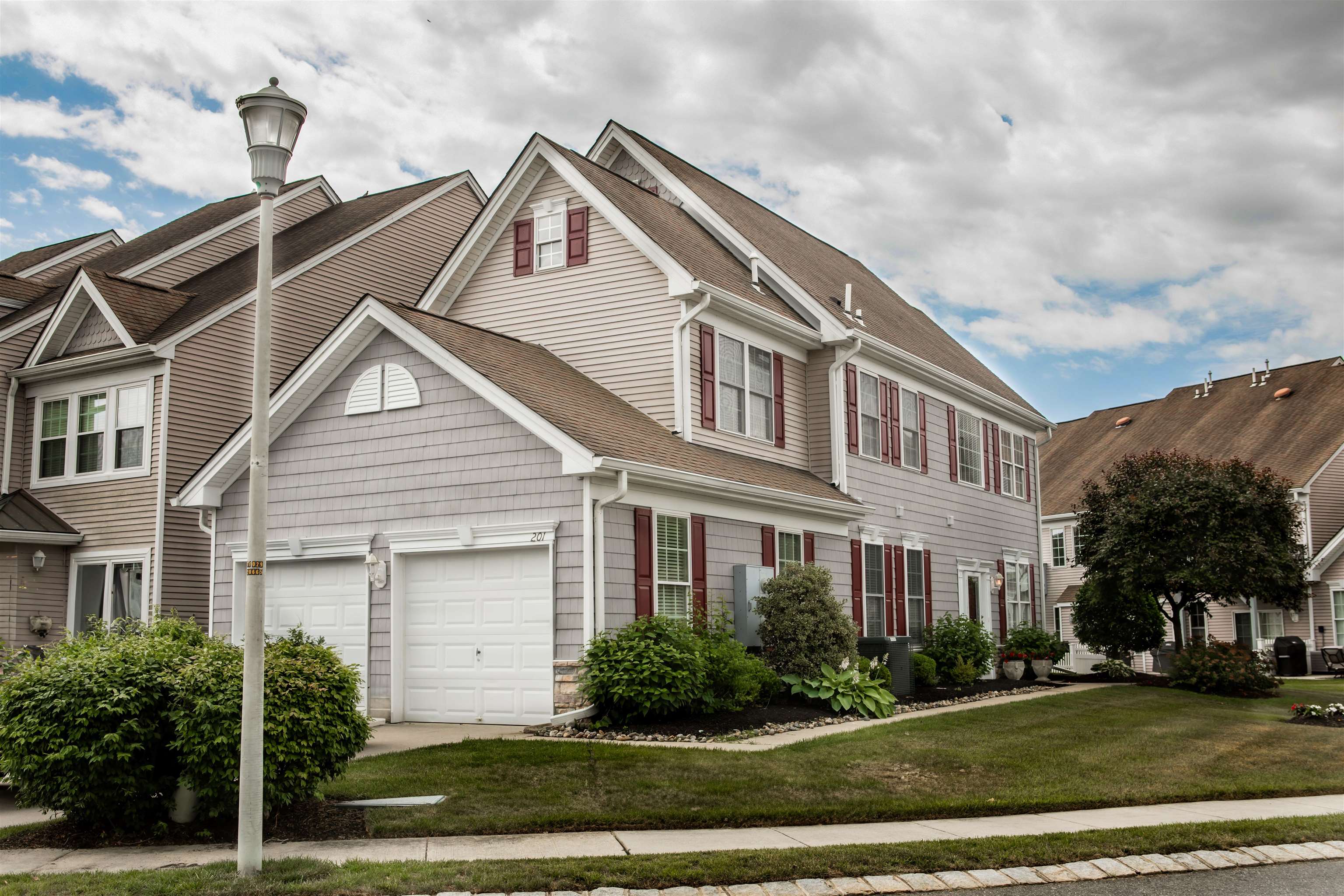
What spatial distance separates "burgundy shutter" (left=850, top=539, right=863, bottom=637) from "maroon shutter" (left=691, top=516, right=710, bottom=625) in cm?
437

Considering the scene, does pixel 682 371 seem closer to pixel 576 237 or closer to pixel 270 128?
pixel 576 237

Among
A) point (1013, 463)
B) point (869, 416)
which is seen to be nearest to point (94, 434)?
point (869, 416)

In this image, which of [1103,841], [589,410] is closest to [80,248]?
[589,410]

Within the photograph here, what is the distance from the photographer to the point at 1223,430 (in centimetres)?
3894

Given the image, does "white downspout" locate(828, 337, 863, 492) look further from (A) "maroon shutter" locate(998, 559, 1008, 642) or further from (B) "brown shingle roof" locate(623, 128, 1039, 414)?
(A) "maroon shutter" locate(998, 559, 1008, 642)

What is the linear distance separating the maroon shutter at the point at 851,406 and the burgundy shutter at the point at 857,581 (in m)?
1.63

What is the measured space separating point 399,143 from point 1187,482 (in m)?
16.0

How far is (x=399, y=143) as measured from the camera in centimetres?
2138

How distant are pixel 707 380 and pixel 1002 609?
Answer: 11415 millimetres

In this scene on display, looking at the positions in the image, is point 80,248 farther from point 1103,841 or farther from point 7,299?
point 1103,841

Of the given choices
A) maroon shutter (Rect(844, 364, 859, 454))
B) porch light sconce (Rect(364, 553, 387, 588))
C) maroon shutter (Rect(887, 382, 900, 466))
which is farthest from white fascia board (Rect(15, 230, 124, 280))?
maroon shutter (Rect(887, 382, 900, 466))

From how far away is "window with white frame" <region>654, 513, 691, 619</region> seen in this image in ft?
50.0

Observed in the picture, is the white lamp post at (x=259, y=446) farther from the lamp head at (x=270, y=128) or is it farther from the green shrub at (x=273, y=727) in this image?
the green shrub at (x=273, y=727)

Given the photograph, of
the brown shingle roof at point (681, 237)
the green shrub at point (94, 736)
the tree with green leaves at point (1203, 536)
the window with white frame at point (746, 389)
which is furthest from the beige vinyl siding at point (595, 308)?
the tree with green leaves at point (1203, 536)
